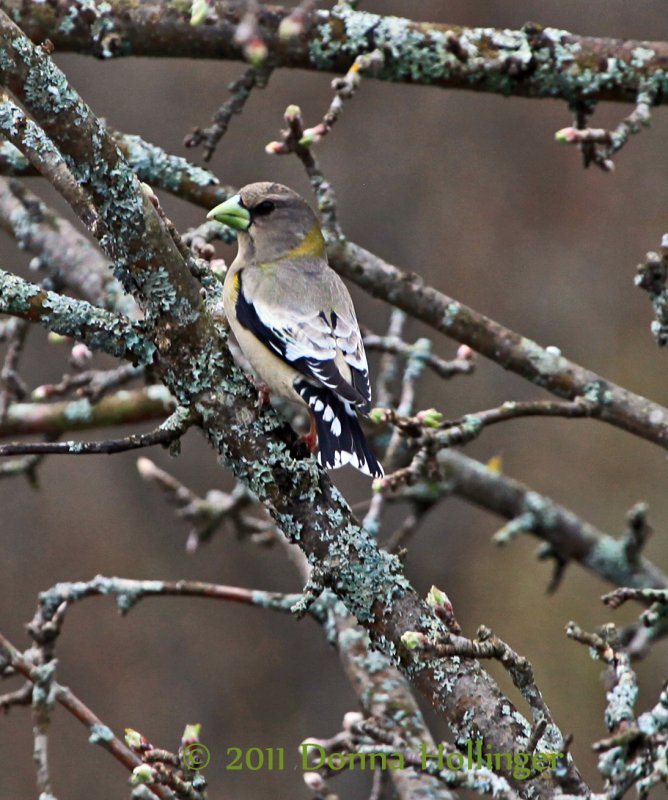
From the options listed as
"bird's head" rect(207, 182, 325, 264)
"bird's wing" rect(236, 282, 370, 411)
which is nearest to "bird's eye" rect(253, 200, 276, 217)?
"bird's head" rect(207, 182, 325, 264)

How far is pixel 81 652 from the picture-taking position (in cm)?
703

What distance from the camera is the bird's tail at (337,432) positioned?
9.18 ft

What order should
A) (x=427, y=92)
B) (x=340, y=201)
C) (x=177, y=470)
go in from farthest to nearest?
A: (x=427, y=92) < (x=340, y=201) < (x=177, y=470)

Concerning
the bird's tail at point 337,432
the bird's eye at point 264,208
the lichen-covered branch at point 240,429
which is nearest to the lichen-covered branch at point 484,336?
the bird's eye at point 264,208

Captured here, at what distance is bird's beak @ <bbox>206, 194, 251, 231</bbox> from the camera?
3.35m

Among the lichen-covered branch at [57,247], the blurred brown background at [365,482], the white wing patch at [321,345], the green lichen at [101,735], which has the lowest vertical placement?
the green lichen at [101,735]

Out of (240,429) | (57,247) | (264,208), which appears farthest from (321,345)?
(57,247)

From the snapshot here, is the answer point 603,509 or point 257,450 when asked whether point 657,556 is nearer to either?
point 603,509

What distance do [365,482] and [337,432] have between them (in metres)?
3.93

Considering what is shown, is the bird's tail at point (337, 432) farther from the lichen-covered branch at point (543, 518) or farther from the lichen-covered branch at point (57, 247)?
the lichen-covered branch at point (543, 518)

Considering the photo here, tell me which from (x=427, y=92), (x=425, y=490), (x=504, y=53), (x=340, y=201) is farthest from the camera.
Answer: (x=427, y=92)

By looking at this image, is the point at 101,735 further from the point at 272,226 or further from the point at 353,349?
the point at 272,226

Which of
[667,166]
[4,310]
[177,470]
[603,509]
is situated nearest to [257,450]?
[4,310]

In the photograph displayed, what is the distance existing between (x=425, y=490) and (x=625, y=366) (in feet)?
12.7
